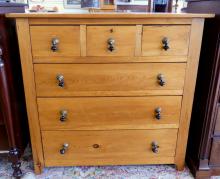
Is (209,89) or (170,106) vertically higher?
(209,89)

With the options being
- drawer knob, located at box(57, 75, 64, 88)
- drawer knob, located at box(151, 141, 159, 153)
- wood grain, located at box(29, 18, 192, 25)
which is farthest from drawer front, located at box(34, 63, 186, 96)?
drawer knob, located at box(151, 141, 159, 153)

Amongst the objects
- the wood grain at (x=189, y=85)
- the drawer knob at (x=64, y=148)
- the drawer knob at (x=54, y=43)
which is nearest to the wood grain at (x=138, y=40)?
the wood grain at (x=189, y=85)

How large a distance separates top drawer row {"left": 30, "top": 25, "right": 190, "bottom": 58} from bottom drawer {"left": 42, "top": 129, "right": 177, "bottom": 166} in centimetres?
44

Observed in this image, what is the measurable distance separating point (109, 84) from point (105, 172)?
0.56 metres

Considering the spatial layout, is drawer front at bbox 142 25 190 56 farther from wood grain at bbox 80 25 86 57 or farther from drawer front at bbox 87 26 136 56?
wood grain at bbox 80 25 86 57

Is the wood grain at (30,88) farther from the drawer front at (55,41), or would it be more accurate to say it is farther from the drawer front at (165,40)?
the drawer front at (165,40)

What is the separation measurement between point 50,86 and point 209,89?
0.80 metres

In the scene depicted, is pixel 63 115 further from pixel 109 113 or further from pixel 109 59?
pixel 109 59

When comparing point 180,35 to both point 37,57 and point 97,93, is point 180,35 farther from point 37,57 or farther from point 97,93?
point 37,57

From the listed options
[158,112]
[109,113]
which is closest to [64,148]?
[109,113]

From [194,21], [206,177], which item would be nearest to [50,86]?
[194,21]

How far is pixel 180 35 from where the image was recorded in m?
0.98

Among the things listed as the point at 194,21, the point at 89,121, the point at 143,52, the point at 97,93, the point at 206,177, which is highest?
the point at 194,21

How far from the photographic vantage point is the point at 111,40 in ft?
3.16
